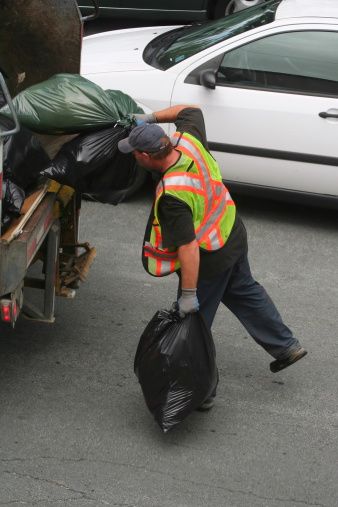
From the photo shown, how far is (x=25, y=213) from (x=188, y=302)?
84cm

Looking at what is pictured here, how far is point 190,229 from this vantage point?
4262 mm

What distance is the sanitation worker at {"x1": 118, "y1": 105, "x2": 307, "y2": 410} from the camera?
4.27m

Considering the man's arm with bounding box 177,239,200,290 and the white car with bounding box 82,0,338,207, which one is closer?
the man's arm with bounding box 177,239,200,290

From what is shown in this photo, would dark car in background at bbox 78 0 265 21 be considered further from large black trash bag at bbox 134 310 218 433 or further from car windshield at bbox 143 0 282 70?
large black trash bag at bbox 134 310 218 433

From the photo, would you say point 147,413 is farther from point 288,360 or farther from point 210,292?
point 288,360

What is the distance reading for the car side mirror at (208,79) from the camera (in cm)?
686

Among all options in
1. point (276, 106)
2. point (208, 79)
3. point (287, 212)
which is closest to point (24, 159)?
point (208, 79)

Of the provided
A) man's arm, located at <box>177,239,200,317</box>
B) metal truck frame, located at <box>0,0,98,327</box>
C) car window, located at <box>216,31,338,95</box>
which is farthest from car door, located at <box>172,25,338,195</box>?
man's arm, located at <box>177,239,200,317</box>

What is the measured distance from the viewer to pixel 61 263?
5.35m

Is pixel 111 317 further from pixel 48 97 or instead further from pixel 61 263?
pixel 48 97

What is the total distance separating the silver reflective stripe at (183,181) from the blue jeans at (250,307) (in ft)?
1.73

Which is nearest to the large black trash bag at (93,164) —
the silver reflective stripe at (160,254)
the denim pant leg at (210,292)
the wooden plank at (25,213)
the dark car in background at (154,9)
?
the wooden plank at (25,213)

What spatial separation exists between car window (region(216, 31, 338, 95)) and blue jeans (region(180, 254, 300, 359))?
95.1 inches

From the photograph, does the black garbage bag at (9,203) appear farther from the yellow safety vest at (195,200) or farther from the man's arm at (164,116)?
the man's arm at (164,116)
